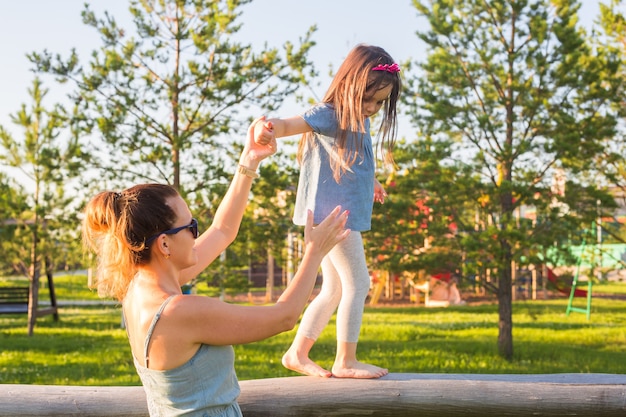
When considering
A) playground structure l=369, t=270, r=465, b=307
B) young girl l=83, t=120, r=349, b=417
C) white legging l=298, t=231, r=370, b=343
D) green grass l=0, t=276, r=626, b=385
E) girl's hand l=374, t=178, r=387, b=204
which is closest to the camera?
young girl l=83, t=120, r=349, b=417

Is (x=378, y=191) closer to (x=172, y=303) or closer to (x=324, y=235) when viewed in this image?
(x=324, y=235)

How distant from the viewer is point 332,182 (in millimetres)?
3379

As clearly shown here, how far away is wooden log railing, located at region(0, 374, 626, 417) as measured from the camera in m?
3.16

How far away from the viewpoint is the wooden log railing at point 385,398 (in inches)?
124

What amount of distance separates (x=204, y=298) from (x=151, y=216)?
0.30 m

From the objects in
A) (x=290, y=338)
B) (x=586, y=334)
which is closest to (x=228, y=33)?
(x=290, y=338)

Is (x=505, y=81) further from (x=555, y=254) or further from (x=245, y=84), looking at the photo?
(x=245, y=84)

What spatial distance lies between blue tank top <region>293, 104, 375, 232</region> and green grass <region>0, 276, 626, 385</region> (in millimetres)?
5546

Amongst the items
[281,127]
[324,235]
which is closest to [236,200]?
[281,127]

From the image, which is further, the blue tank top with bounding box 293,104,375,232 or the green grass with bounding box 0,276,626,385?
the green grass with bounding box 0,276,626,385

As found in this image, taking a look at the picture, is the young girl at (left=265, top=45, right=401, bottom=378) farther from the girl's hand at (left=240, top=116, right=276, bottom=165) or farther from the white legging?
the girl's hand at (left=240, top=116, right=276, bottom=165)

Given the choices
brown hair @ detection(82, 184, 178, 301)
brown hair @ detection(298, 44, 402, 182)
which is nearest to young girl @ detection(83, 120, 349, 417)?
brown hair @ detection(82, 184, 178, 301)

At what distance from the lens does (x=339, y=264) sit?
3.43 meters

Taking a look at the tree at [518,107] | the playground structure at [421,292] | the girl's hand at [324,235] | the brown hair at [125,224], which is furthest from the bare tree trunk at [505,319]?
the brown hair at [125,224]
